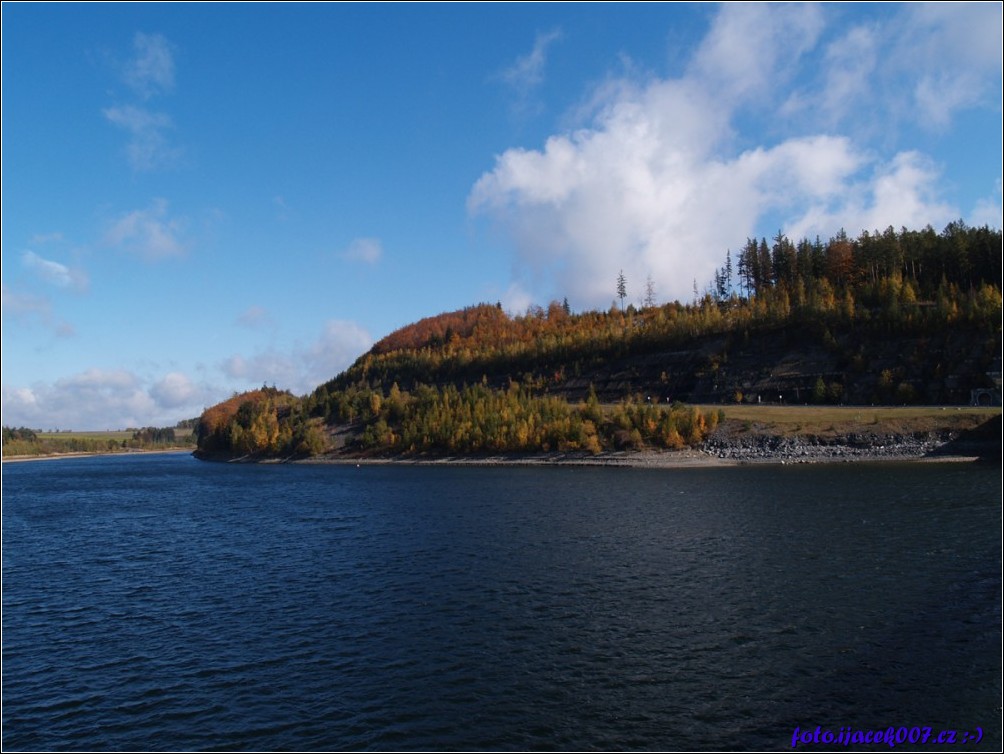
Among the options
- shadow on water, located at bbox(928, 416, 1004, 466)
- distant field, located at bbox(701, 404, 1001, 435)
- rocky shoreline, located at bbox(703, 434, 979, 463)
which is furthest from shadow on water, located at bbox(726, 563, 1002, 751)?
distant field, located at bbox(701, 404, 1001, 435)

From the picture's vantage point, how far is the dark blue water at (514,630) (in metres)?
18.1

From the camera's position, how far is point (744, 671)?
67.8ft

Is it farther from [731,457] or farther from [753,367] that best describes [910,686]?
[753,367]

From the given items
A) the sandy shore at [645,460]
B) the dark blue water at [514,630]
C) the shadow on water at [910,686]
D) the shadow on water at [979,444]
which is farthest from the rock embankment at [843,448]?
the shadow on water at [910,686]

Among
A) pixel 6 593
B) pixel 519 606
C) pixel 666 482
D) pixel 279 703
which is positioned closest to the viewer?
pixel 279 703

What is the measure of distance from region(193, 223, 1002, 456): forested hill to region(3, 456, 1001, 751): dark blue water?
73.9m

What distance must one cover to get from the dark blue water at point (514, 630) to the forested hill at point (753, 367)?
73.9m

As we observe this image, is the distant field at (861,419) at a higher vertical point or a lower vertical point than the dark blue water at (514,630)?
higher

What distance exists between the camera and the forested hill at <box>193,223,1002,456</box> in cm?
11856

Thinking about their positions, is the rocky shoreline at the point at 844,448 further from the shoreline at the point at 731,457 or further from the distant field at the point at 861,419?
the distant field at the point at 861,419

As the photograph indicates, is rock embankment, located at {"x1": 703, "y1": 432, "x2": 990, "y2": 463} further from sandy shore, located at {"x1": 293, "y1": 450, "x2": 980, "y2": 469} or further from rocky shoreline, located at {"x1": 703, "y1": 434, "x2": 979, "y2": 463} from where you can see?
sandy shore, located at {"x1": 293, "y1": 450, "x2": 980, "y2": 469}

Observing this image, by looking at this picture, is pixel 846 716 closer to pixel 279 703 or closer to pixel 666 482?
pixel 279 703

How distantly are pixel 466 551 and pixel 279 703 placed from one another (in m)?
21.3

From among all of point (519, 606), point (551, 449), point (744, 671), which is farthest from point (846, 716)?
point (551, 449)
